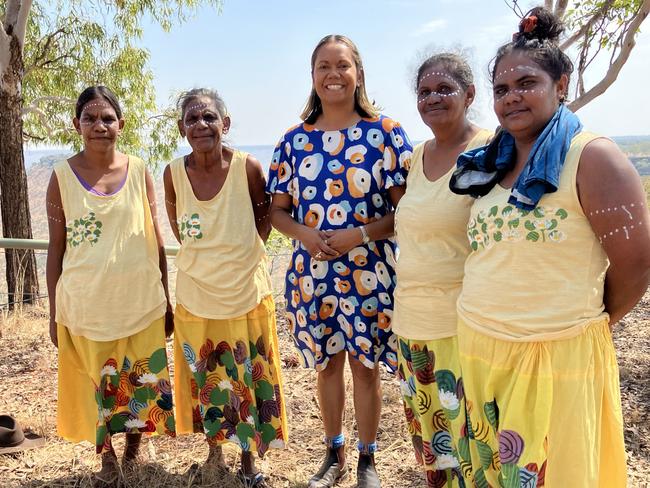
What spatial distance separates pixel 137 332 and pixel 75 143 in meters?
7.74

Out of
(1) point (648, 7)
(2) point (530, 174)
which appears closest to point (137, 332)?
(2) point (530, 174)

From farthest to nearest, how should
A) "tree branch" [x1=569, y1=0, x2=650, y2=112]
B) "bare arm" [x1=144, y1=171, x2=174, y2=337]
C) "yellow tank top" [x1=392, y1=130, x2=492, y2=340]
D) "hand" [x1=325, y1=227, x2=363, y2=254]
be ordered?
1. "tree branch" [x1=569, y1=0, x2=650, y2=112]
2. "bare arm" [x1=144, y1=171, x2=174, y2=337]
3. "hand" [x1=325, y1=227, x2=363, y2=254]
4. "yellow tank top" [x1=392, y1=130, x2=492, y2=340]

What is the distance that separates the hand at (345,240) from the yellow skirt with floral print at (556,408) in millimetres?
708

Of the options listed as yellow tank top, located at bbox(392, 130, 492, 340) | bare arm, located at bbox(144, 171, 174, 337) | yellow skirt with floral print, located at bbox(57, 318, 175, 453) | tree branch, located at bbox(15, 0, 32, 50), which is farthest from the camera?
tree branch, located at bbox(15, 0, 32, 50)

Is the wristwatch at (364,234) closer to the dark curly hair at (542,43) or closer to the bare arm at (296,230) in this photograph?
the bare arm at (296,230)

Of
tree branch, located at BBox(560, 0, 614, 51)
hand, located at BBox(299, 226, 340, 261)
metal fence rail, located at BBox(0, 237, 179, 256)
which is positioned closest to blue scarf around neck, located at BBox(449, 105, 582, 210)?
hand, located at BBox(299, 226, 340, 261)

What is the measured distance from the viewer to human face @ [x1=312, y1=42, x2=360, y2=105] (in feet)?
7.76

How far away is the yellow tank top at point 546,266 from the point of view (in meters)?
1.56

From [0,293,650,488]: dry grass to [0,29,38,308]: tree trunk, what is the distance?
103 inches

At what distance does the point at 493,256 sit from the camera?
171cm

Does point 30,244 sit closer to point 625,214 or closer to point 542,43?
point 542,43

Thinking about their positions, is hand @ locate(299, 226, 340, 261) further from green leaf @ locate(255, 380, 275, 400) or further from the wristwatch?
green leaf @ locate(255, 380, 275, 400)

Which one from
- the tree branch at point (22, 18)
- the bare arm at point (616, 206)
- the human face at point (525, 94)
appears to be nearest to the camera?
the bare arm at point (616, 206)

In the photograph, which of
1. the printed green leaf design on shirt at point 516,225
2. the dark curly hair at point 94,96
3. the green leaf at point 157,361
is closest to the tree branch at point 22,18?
the dark curly hair at point 94,96
